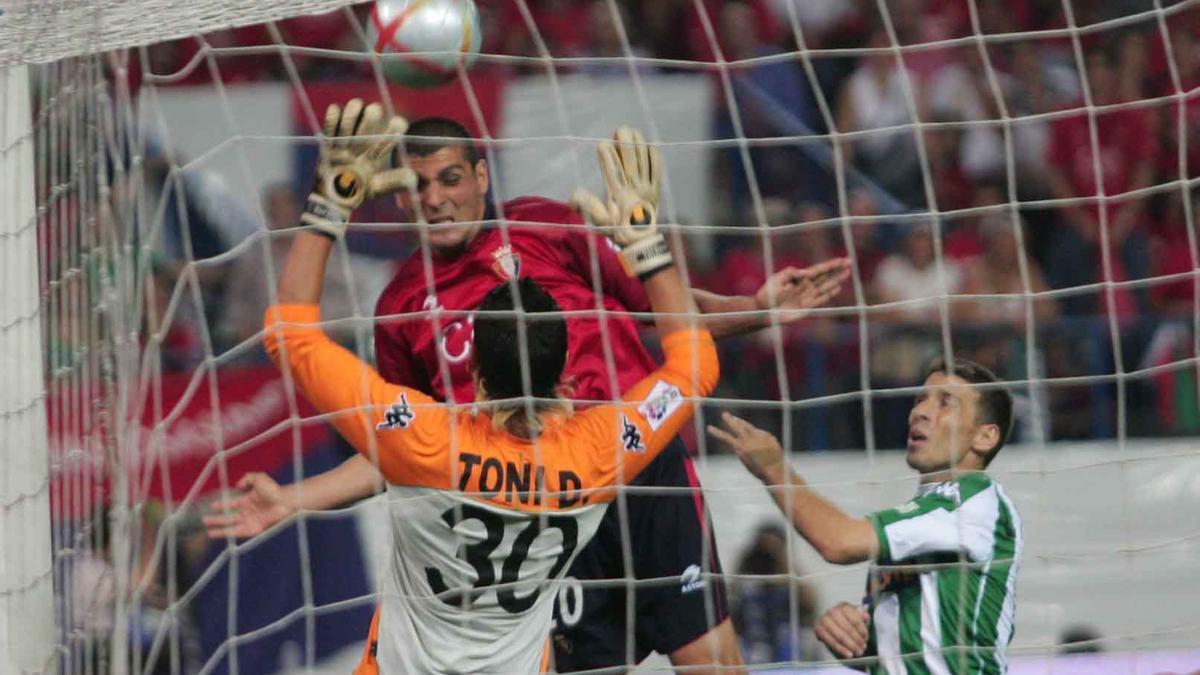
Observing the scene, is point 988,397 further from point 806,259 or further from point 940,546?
point 806,259

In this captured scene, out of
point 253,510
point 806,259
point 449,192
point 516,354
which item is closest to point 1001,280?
point 806,259

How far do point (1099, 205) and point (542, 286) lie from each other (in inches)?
63.4

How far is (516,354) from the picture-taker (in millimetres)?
2977

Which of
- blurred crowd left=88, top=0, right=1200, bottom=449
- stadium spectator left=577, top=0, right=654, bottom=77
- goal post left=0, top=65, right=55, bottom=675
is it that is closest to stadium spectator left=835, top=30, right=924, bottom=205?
blurred crowd left=88, top=0, right=1200, bottom=449

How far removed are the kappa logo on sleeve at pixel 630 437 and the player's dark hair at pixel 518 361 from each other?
12cm

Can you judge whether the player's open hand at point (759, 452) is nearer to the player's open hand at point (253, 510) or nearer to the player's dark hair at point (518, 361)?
the player's dark hair at point (518, 361)

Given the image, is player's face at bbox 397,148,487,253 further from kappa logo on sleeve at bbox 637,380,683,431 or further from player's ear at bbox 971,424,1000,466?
player's ear at bbox 971,424,1000,466

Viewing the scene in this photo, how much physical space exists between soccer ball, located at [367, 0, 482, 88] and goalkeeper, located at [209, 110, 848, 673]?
0.45 feet

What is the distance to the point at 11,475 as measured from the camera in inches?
103

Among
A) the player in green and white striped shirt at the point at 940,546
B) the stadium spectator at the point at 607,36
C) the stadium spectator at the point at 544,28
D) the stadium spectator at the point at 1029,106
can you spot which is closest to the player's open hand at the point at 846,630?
the player in green and white striped shirt at the point at 940,546

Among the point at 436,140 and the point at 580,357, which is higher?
the point at 436,140

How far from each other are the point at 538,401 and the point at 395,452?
0.86ft

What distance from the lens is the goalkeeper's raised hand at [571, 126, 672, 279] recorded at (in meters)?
3.02

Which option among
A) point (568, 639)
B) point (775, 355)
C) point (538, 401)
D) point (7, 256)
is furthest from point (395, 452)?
point (775, 355)
